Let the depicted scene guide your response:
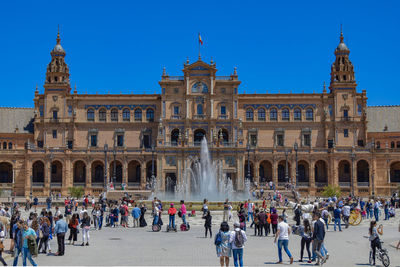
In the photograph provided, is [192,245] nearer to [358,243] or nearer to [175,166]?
[358,243]

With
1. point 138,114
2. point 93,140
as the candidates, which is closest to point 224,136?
point 138,114

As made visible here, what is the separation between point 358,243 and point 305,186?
47478mm

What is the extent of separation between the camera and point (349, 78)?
7500cm

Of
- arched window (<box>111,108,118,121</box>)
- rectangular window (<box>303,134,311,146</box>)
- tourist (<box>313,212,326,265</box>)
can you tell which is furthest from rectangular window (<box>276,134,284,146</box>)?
tourist (<box>313,212,326,265</box>)

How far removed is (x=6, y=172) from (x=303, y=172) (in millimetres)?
45698

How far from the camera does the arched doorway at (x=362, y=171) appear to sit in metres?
73.1

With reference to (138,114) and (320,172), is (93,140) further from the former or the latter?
(320,172)

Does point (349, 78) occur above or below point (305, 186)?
above

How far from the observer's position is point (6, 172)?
248 feet

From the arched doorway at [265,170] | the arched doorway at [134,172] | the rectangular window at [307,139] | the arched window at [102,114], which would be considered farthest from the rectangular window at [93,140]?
the rectangular window at [307,139]

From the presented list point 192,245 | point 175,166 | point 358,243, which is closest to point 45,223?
point 192,245

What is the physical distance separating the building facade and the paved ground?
137 feet

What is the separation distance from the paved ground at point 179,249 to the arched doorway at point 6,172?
5204 cm

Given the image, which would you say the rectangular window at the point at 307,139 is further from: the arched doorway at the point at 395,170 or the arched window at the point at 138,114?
the arched window at the point at 138,114
